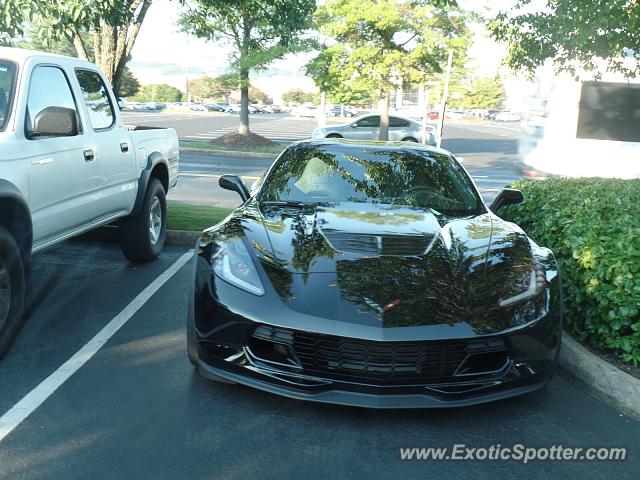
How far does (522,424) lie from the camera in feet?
12.2

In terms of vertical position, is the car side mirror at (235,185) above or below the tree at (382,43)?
below

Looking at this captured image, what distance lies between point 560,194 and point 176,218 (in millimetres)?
4622

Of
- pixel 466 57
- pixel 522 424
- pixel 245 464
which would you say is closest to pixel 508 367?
pixel 522 424

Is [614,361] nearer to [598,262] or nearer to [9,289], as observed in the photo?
[598,262]

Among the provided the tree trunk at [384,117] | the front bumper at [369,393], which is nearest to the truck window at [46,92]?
the front bumper at [369,393]

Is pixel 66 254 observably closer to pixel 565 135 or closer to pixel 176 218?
pixel 176 218

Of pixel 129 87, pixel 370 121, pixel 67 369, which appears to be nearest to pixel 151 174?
pixel 67 369

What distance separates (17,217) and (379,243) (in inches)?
91.3

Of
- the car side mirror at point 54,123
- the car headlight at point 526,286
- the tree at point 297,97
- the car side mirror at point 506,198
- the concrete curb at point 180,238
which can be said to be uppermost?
the car side mirror at point 54,123

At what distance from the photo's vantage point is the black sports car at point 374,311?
11.5ft

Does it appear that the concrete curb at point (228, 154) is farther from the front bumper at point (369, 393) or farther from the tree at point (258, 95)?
the tree at point (258, 95)

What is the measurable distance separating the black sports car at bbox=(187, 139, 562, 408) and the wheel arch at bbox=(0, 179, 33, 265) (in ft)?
3.90

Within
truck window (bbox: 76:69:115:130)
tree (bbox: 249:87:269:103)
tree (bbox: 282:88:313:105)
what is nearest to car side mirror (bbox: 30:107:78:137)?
truck window (bbox: 76:69:115:130)

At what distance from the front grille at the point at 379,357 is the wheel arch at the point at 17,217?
199 centimetres
